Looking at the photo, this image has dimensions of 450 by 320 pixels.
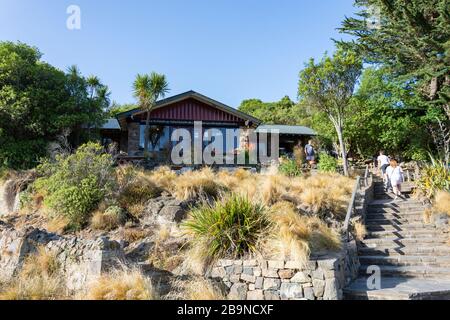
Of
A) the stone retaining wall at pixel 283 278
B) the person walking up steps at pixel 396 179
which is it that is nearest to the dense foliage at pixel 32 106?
the stone retaining wall at pixel 283 278

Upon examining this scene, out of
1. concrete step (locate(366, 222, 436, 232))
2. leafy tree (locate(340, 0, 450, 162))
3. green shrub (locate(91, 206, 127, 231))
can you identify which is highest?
leafy tree (locate(340, 0, 450, 162))

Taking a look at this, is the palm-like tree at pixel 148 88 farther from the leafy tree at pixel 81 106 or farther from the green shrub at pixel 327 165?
the green shrub at pixel 327 165

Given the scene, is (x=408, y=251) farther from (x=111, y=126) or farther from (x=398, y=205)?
(x=111, y=126)

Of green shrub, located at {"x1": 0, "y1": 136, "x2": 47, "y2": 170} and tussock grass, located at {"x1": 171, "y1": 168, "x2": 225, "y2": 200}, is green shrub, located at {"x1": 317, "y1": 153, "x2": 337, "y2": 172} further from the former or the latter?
green shrub, located at {"x1": 0, "y1": 136, "x2": 47, "y2": 170}

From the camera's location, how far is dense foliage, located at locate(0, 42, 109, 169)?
1309 cm

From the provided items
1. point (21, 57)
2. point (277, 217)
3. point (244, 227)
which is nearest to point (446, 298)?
point (277, 217)

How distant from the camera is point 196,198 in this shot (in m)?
9.81

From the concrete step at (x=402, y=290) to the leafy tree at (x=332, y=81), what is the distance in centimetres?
1052

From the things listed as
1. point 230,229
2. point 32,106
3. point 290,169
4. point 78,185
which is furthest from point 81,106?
point 230,229

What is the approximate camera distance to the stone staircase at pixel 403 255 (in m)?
5.70

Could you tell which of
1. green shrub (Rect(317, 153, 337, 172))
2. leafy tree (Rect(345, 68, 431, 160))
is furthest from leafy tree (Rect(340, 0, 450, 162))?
green shrub (Rect(317, 153, 337, 172))

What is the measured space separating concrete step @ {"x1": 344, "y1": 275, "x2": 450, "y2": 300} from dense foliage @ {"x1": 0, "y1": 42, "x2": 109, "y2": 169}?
11.7 metres

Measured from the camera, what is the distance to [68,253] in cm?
618

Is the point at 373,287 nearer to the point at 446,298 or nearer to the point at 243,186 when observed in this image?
the point at 446,298
